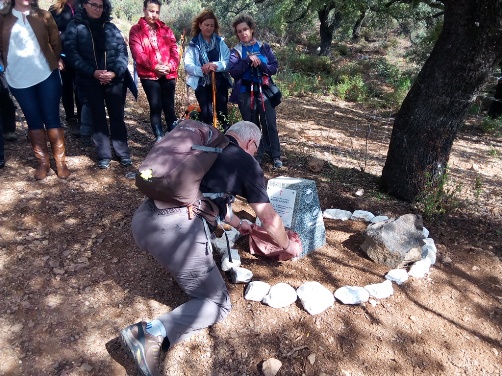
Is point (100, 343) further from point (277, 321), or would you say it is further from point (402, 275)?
point (402, 275)

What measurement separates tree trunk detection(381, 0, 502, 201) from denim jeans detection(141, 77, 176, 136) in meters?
2.58

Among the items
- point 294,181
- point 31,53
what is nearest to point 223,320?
point 294,181

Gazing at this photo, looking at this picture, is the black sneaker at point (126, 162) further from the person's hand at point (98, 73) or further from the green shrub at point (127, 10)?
the green shrub at point (127, 10)

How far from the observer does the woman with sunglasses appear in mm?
3697

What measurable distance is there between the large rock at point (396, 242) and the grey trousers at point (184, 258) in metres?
1.36

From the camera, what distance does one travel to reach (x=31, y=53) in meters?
3.80

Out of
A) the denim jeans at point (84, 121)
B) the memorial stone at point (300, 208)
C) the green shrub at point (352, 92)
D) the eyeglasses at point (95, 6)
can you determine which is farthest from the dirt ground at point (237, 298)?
the green shrub at point (352, 92)

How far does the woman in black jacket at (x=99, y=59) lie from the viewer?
390cm

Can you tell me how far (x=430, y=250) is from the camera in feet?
10.7

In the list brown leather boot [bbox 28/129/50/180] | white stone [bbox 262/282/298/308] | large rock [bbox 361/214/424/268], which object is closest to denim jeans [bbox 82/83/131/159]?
brown leather boot [bbox 28/129/50/180]

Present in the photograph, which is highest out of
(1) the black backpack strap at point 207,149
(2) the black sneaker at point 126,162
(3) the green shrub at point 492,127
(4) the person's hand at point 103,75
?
(4) the person's hand at point 103,75

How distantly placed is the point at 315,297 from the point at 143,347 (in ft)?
3.82

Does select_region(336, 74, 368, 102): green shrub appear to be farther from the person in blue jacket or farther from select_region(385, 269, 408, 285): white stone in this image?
select_region(385, 269, 408, 285): white stone

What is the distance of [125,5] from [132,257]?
21.5 metres
